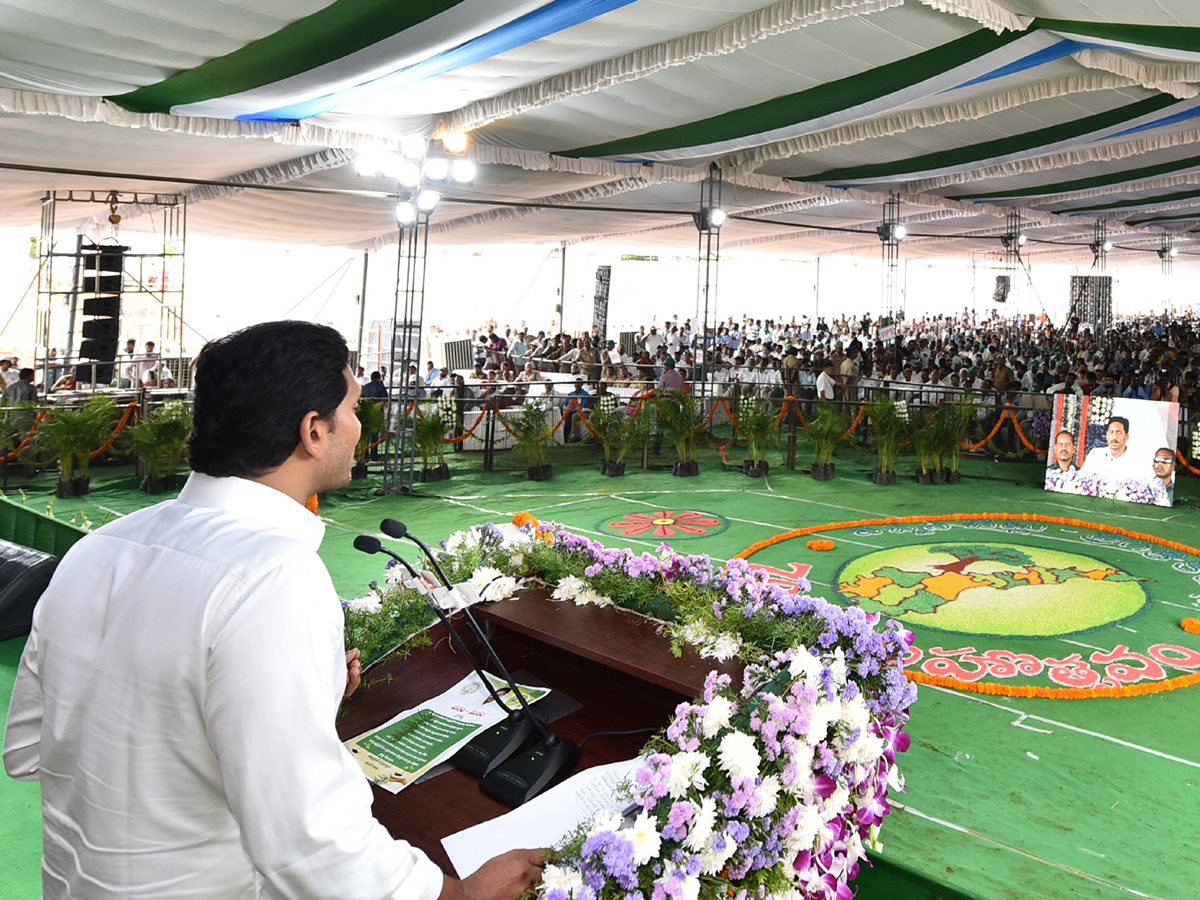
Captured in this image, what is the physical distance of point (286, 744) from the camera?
4.05 ft

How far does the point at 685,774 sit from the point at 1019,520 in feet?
26.7

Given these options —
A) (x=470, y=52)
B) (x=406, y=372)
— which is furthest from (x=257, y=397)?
(x=406, y=372)

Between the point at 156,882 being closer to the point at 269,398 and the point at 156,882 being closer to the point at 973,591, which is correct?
the point at 269,398

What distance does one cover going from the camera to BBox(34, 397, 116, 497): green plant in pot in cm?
930

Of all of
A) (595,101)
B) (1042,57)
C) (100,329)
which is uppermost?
(1042,57)

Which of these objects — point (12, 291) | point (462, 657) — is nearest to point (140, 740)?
point (462, 657)

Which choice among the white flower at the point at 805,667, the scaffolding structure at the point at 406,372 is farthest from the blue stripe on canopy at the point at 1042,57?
the white flower at the point at 805,667

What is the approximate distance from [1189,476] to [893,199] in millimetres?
6244

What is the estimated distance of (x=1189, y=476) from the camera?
1095 cm

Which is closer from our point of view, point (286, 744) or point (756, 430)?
point (286, 744)

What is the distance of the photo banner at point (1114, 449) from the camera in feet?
31.7

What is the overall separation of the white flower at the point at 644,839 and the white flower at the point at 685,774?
87 mm

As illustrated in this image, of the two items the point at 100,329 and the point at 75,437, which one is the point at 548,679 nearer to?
the point at 75,437

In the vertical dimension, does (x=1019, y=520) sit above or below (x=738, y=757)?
below
